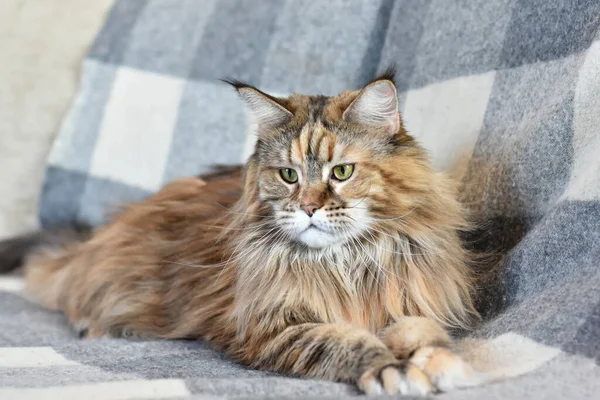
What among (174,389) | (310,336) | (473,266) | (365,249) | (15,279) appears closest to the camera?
(174,389)

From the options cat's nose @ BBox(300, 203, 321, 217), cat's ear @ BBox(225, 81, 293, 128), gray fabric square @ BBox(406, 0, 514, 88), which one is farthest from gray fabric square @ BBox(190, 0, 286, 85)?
cat's nose @ BBox(300, 203, 321, 217)

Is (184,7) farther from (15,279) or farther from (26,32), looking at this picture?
(15,279)

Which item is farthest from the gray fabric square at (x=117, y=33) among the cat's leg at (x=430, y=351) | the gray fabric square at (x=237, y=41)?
the cat's leg at (x=430, y=351)

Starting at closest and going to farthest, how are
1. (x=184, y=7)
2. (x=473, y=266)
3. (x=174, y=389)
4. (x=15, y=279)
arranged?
(x=174, y=389) → (x=473, y=266) → (x=15, y=279) → (x=184, y=7)

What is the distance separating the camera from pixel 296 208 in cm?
153

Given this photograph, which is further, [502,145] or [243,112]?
[243,112]

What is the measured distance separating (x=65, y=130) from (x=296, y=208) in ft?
5.11

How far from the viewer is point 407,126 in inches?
85.3

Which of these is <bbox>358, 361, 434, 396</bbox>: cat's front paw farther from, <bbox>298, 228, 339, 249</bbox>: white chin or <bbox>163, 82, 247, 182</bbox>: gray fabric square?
<bbox>163, 82, 247, 182</bbox>: gray fabric square

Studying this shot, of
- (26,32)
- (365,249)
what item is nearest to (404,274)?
(365,249)

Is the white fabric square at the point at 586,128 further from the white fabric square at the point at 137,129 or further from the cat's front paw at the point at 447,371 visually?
the white fabric square at the point at 137,129

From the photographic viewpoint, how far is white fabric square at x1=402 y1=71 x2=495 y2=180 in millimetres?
1924

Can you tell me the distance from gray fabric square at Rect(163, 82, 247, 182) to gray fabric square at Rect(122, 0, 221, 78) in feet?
0.39

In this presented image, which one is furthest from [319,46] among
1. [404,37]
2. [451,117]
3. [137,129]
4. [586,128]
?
[586,128]
